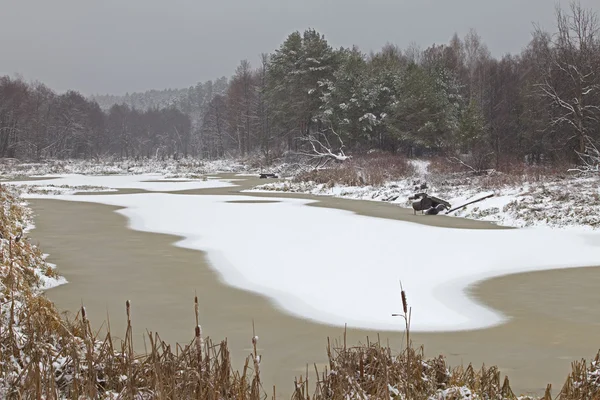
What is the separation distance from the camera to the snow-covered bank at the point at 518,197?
1689 centimetres

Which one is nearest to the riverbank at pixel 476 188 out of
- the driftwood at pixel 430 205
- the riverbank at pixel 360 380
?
the driftwood at pixel 430 205

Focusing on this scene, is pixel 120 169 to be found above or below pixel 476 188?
above

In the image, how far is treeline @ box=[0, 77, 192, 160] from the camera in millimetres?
81875

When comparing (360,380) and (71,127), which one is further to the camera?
(71,127)

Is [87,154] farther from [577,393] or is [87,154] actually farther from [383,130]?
[577,393]

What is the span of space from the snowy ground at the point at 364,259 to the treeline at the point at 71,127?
216 ft

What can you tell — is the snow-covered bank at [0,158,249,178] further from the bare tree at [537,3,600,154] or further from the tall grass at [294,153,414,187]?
the bare tree at [537,3,600,154]

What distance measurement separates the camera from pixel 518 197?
20516mm

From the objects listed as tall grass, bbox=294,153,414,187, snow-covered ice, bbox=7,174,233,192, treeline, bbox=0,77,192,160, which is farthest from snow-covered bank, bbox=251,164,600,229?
treeline, bbox=0,77,192,160

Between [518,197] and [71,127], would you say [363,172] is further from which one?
[71,127]

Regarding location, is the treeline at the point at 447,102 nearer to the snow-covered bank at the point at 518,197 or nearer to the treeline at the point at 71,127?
the snow-covered bank at the point at 518,197

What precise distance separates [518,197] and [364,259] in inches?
440

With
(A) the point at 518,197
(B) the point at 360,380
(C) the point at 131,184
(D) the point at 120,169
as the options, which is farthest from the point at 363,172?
(D) the point at 120,169

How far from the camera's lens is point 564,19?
3338 cm
